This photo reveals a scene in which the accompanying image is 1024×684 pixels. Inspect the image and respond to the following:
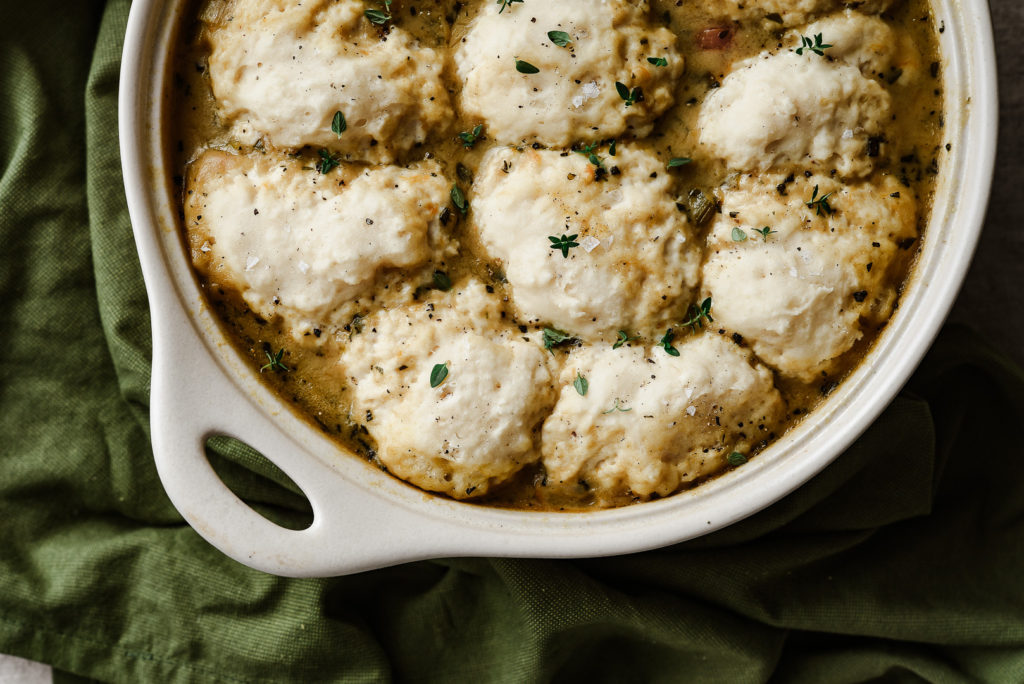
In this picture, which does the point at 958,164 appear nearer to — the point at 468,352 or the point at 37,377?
the point at 468,352

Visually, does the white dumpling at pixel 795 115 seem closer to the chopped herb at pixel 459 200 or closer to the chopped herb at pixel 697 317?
the chopped herb at pixel 697 317

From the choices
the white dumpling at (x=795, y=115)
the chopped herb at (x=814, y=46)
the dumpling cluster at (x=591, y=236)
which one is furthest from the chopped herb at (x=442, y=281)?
the chopped herb at (x=814, y=46)

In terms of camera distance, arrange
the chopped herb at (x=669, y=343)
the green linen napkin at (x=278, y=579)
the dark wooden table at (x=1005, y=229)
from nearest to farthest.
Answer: the chopped herb at (x=669, y=343)
the green linen napkin at (x=278, y=579)
the dark wooden table at (x=1005, y=229)

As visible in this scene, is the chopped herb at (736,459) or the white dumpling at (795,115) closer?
the white dumpling at (795,115)

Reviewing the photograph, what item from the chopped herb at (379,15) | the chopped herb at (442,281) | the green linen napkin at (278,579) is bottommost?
the green linen napkin at (278,579)

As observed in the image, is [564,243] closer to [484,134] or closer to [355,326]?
[484,134]

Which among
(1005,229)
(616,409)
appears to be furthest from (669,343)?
(1005,229)

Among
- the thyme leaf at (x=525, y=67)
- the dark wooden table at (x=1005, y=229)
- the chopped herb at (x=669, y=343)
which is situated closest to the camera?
the thyme leaf at (x=525, y=67)

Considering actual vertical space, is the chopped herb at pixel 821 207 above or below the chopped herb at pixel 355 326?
above
